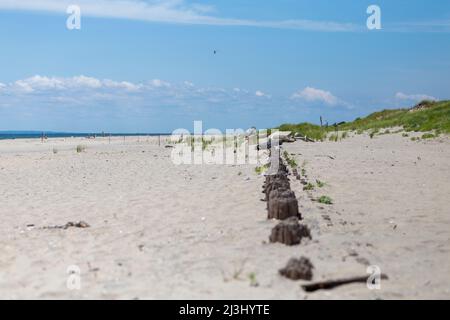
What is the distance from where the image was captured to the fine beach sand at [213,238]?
555 cm

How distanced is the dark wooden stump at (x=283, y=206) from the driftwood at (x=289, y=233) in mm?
1171

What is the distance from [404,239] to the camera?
7340mm

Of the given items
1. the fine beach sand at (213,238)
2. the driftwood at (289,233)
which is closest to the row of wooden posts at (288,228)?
the driftwood at (289,233)

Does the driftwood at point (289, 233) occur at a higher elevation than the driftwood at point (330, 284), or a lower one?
higher

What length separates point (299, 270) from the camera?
5531mm

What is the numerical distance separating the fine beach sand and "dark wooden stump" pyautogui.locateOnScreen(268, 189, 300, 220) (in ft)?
0.81

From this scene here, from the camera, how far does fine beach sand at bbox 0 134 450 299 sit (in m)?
5.55

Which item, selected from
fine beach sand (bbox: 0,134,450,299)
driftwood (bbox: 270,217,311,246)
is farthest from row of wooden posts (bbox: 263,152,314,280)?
fine beach sand (bbox: 0,134,450,299)

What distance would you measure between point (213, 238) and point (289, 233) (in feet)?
3.86

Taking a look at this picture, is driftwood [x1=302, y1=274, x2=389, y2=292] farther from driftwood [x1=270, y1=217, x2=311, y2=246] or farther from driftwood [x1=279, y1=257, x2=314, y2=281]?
driftwood [x1=270, y1=217, x2=311, y2=246]

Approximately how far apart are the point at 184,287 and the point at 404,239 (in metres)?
3.18

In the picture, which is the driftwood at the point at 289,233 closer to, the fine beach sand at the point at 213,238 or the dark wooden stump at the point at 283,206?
the fine beach sand at the point at 213,238

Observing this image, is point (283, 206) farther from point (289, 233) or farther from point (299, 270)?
point (299, 270)
